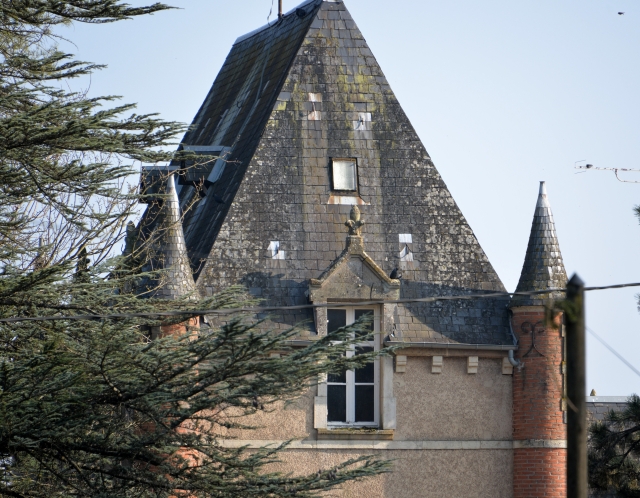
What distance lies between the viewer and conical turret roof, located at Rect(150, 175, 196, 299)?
18.8 m

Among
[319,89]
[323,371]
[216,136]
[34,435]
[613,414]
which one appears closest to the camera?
[34,435]

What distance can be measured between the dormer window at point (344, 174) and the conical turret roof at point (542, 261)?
9.35ft

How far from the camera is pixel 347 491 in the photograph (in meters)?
19.1

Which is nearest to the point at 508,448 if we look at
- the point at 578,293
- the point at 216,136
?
the point at 216,136

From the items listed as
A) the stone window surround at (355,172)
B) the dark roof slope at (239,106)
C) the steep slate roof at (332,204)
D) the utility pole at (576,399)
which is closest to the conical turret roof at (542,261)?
the steep slate roof at (332,204)

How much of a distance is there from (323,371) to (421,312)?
6415mm

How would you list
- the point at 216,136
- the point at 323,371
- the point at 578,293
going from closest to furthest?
the point at 578,293 → the point at 323,371 → the point at 216,136

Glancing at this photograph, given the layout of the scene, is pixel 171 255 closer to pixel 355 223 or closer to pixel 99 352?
pixel 355 223

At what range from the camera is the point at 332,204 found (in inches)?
807

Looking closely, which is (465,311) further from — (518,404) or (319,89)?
(319,89)

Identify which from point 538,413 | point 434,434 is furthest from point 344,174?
point 538,413

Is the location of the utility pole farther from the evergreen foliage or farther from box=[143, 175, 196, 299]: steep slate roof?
box=[143, 175, 196, 299]: steep slate roof

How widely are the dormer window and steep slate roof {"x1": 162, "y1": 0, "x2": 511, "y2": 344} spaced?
0.09 meters

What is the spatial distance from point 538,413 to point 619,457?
1.32 meters
